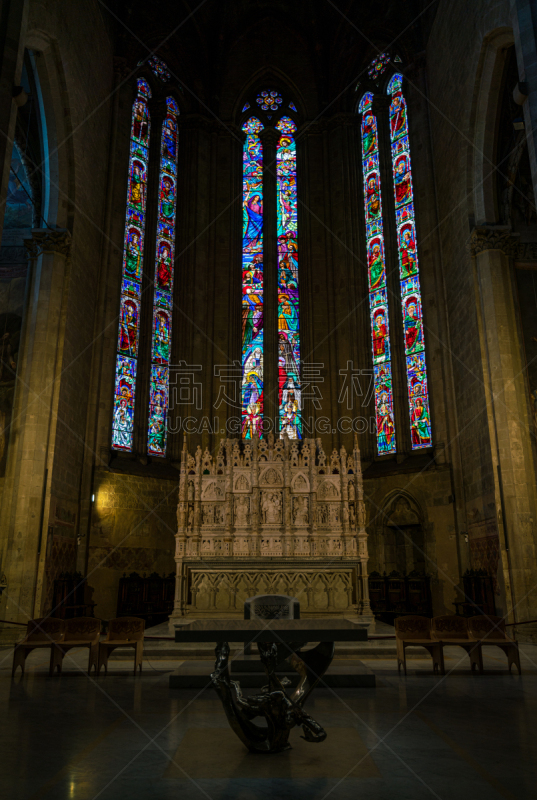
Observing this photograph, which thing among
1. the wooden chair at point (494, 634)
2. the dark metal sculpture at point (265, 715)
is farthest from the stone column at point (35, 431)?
the dark metal sculpture at point (265, 715)

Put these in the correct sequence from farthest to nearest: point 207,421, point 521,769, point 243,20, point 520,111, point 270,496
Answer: point 243,20 < point 207,421 < point 520,111 < point 270,496 < point 521,769

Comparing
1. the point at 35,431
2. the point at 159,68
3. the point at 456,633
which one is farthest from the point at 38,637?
the point at 159,68

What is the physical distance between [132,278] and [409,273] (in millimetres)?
8812

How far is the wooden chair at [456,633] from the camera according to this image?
912cm

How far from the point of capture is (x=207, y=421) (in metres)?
20.5

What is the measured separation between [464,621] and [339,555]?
167 inches

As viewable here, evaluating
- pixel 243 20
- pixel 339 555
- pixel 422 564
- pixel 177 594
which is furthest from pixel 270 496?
pixel 243 20

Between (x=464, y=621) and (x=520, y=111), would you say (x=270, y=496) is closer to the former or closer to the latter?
(x=464, y=621)

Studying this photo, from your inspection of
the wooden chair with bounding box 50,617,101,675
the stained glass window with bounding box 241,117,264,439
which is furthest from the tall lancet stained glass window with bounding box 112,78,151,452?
the wooden chair with bounding box 50,617,101,675

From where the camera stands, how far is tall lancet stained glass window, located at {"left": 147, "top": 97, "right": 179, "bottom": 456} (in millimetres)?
20047

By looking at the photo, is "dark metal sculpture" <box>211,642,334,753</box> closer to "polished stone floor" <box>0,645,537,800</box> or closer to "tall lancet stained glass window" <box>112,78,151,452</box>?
"polished stone floor" <box>0,645,537,800</box>

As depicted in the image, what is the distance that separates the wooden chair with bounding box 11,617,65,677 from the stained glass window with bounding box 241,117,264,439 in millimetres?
11592

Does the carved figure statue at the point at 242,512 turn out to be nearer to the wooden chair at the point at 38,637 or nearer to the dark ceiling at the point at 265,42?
the wooden chair at the point at 38,637

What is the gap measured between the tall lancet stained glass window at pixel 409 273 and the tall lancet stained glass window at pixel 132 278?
845 cm
